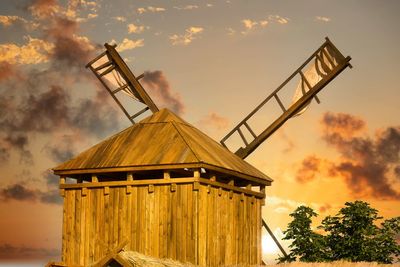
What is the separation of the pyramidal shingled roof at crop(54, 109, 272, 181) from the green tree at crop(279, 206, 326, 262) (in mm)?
4646

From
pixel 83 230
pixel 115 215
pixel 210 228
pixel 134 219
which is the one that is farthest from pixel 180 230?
pixel 83 230

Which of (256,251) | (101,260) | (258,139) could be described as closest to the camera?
(101,260)

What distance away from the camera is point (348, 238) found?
35.5 m

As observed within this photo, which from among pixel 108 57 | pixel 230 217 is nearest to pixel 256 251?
pixel 230 217

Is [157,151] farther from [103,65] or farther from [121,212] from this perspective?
[103,65]

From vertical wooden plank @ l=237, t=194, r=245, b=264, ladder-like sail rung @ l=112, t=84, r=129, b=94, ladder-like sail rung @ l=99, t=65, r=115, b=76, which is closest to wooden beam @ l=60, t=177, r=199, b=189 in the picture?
vertical wooden plank @ l=237, t=194, r=245, b=264

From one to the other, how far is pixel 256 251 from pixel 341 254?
4959 mm

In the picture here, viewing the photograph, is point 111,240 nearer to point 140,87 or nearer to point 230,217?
point 230,217

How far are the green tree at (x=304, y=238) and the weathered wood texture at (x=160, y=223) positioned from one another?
18.5 ft

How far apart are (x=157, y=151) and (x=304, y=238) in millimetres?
9683

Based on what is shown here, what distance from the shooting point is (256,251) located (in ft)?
105

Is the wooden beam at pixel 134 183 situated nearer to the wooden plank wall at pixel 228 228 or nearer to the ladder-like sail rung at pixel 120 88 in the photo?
the wooden plank wall at pixel 228 228

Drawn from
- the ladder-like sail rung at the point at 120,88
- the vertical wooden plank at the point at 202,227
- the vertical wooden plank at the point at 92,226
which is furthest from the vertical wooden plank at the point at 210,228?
the ladder-like sail rung at the point at 120,88

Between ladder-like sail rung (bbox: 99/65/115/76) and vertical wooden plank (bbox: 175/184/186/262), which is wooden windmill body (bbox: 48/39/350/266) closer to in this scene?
vertical wooden plank (bbox: 175/184/186/262)
